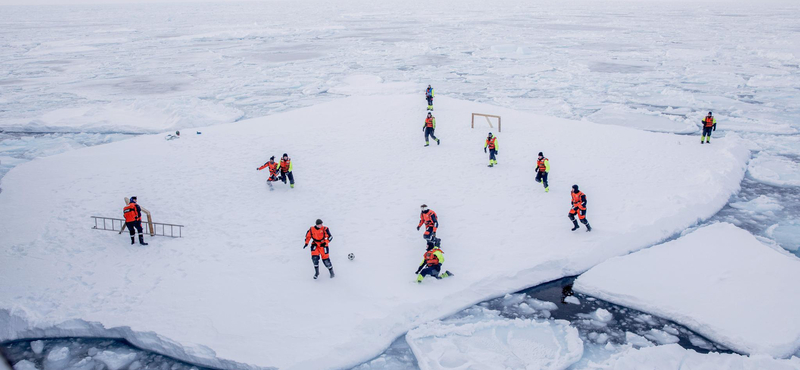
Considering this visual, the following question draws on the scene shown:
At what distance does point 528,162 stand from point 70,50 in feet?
185

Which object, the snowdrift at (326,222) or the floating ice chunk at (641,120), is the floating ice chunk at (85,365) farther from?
the floating ice chunk at (641,120)

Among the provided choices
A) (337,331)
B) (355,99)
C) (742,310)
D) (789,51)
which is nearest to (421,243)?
(337,331)

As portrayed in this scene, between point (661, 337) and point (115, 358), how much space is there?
9308mm

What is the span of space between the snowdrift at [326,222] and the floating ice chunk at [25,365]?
2.57 ft

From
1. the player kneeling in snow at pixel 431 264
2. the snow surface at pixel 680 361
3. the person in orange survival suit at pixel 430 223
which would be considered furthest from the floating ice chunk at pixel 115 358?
the snow surface at pixel 680 361

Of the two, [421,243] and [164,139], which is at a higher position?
[164,139]

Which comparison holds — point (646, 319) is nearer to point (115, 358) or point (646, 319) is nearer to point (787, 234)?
point (787, 234)

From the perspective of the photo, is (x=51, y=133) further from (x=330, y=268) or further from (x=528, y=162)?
(x=528, y=162)

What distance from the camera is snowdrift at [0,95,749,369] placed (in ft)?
28.5

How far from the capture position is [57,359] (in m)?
8.11

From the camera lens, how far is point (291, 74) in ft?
120

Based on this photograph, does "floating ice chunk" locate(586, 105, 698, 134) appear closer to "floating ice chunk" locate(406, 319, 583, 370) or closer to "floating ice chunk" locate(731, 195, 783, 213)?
"floating ice chunk" locate(731, 195, 783, 213)

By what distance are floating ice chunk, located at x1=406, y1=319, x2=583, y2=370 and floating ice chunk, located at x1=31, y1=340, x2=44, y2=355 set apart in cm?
631

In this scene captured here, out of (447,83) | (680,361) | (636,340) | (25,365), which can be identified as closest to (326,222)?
(25,365)
